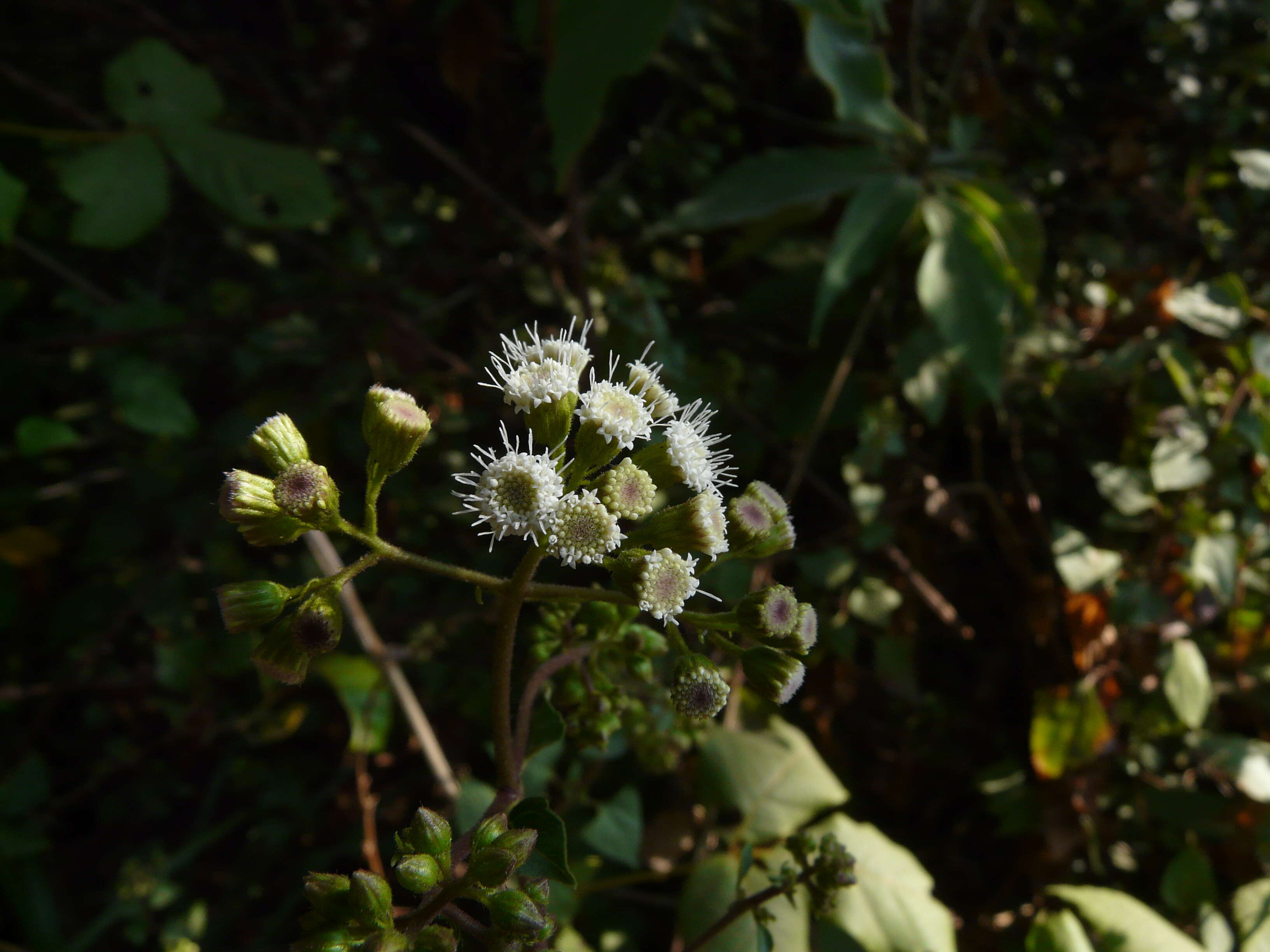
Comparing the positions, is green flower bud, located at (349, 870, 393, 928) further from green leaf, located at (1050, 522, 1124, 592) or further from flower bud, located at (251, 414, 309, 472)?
green leaf, located at (1050, 522, 1124, 592)

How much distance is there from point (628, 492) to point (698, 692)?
0.69 ft

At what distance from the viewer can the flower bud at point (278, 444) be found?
0.87m

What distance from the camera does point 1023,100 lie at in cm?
233

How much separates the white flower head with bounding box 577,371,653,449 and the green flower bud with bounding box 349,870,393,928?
46cm

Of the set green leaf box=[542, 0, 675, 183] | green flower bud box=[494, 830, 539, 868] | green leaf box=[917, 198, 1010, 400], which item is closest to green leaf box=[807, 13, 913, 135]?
green leaf box=[917, 198, 1010, 400]

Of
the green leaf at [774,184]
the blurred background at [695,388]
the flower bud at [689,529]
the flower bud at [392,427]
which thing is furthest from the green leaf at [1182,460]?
the flower bud at [392,427]

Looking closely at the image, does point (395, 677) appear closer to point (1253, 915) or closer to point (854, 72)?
point (854, 72)

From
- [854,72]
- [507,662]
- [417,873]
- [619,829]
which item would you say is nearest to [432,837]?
[417,873]

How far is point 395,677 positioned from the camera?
170 cm

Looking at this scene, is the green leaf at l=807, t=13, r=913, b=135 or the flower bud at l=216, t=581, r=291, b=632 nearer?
the flower bud at l=216, t=581, r=291, b=632

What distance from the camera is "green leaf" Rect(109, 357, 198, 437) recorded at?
5.69ft

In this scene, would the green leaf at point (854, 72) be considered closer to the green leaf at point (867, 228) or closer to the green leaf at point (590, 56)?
the green leaf at point (867, 228)

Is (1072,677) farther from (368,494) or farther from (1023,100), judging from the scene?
(368,494)

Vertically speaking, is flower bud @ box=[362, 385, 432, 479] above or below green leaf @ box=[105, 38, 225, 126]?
below
